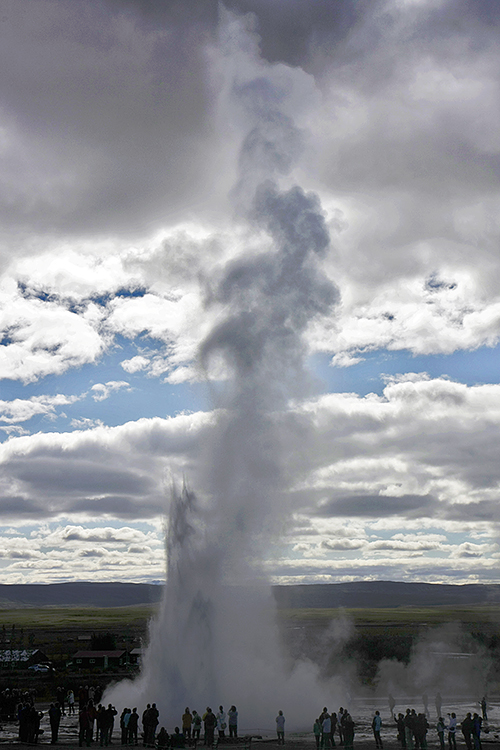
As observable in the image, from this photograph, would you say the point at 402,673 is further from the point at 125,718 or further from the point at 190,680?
the point at 125,718

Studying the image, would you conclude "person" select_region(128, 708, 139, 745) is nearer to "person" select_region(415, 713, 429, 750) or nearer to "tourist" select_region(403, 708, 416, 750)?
"tourist" select_region(403, 708, 416, 750)

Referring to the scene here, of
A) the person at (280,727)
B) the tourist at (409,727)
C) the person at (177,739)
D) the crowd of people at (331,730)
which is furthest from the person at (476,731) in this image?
the person at (177,739)

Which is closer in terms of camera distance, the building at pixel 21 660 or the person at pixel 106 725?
the person at pixel 106 725

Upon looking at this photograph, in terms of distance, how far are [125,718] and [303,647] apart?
51.7m

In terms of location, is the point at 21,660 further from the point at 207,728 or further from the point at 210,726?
the point at 210,726

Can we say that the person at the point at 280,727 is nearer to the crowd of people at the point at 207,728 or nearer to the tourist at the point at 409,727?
the crowd of people at the point at 207,728

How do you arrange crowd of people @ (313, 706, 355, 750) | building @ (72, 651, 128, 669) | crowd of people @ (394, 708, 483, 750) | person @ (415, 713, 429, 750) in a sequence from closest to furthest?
crowd of people @ (394, 708, 483, 750)
person @ (415, 713, 429, 750)
crowd of people @ (313, 706, 355, 750)
building @ (72, 651, 128, 669)

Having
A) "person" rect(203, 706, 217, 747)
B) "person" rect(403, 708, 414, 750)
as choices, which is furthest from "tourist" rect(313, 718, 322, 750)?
"person" rect(203, 706, 217, 747)

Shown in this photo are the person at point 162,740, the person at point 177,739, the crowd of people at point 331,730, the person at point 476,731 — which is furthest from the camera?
the crowd of people at point 331,730

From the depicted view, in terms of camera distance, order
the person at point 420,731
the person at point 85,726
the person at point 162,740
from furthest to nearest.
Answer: the person at point 85,726, the person at point 420,731, the person at point 162,740

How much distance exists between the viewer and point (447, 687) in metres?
50.5

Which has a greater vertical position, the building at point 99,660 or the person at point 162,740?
the person at point 162,740

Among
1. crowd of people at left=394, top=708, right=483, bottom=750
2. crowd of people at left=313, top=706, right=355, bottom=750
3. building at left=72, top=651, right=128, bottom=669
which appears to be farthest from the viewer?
building at left=72, top=651, right=128, bottom=669

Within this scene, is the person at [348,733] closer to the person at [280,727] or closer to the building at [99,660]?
the person at [280,727]
